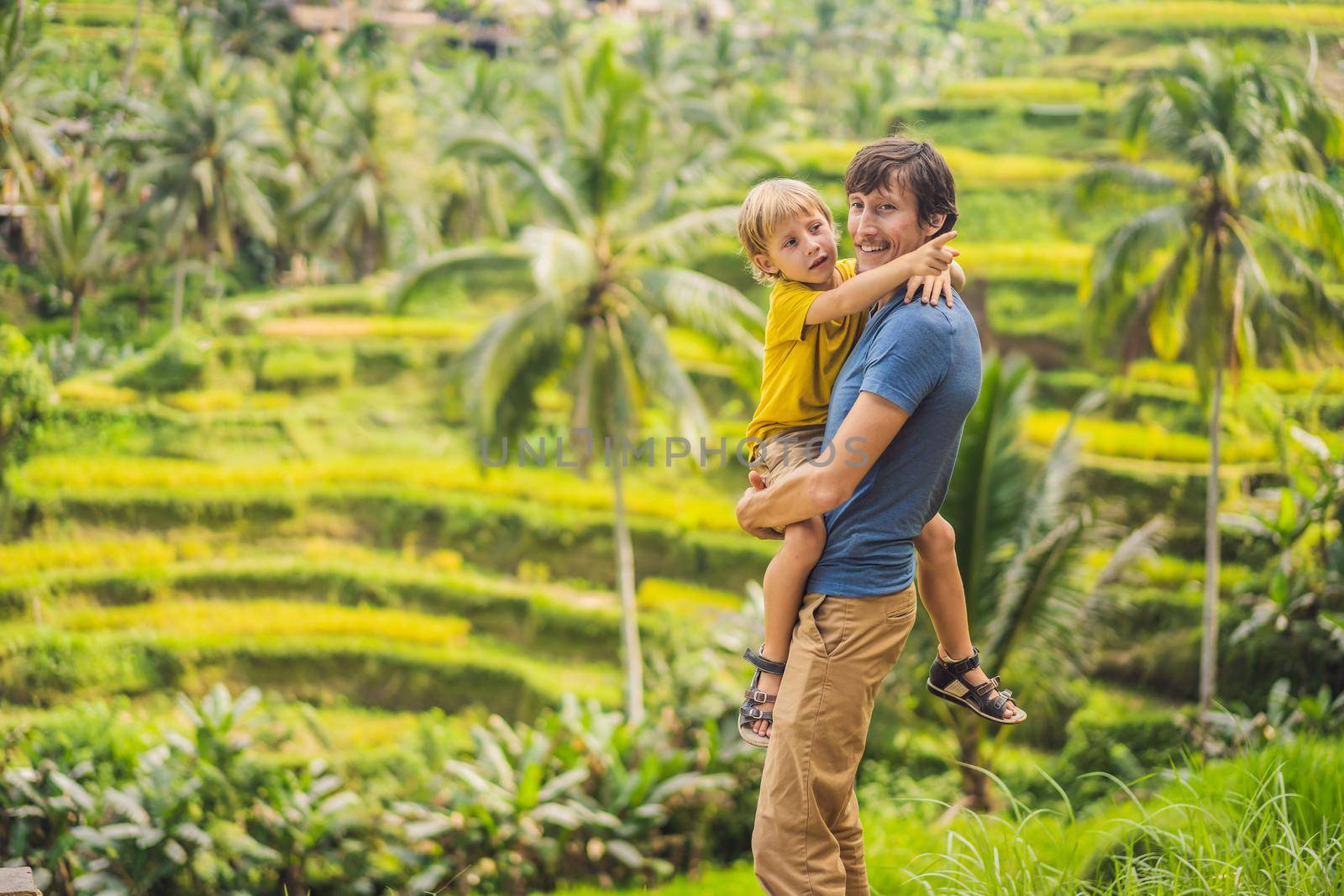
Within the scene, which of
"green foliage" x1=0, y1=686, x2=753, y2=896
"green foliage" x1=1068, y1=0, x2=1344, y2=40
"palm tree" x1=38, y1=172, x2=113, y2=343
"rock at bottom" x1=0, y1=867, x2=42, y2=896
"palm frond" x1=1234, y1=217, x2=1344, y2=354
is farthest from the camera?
"green foliage" x1=1068, y1=0, x2=1344, y2=40

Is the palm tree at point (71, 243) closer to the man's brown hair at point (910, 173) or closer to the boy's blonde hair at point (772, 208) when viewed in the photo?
the boy's blonde hair at point (772, 208)

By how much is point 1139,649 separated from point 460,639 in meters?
8.14

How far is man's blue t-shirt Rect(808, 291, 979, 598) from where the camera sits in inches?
92.9

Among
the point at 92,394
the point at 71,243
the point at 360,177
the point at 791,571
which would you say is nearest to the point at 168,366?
the point at 92,394

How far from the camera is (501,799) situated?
964cm

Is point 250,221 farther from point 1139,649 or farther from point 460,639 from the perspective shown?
point 1139,649

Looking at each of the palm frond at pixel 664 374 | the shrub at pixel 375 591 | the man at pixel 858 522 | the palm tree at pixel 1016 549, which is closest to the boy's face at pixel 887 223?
the man at pixel 858 522

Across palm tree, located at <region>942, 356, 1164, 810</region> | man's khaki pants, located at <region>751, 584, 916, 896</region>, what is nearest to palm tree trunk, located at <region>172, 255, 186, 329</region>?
palm tree, located at <region>942, 356, 1164, 810</region>

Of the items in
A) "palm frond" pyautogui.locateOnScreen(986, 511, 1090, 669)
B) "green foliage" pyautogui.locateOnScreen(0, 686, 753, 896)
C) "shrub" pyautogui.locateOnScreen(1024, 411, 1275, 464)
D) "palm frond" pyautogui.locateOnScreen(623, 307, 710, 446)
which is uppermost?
"palm frond" pyautogui.locateOnScreen(623, 307, 710, 446)

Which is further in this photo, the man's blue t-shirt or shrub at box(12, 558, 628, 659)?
shrub at box(12, 558, 628, 659)

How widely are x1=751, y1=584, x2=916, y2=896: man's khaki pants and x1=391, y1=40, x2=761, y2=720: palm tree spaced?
8.54 m

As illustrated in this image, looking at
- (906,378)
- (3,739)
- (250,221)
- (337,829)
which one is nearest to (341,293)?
(250,221)

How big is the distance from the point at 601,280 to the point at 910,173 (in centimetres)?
977

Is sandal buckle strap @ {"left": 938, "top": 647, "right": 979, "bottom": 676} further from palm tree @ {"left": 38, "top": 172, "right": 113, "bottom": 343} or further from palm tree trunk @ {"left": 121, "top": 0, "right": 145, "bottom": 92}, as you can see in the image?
Result: palm tree trunk @ {"left": 121, "top": 0, "right": 145, "bottom": 92}
